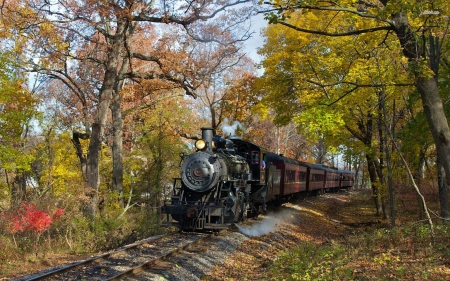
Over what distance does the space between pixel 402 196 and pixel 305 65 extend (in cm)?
1309

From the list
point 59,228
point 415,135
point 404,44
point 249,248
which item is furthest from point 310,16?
point 59,228

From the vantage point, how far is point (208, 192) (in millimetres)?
13227

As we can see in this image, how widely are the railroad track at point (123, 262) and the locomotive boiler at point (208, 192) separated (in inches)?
27.5

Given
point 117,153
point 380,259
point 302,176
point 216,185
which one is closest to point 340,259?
point 380,259

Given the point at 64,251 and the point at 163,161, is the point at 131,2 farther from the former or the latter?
the point at 163,161

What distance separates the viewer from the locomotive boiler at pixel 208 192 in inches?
489

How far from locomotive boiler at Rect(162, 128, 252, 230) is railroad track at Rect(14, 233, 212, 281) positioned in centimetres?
70

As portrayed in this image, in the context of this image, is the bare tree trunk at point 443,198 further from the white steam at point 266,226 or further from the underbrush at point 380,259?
the white steam at point 266,226

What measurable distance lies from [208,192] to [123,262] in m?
4.67

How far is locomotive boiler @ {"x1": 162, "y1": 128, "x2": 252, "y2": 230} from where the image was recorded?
489 inches

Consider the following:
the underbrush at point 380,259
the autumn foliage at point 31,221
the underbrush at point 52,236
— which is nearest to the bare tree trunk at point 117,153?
the underbrush at point 52,236

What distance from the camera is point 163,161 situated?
2248 centimetres

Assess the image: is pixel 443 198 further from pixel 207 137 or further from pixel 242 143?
pixel 242 143

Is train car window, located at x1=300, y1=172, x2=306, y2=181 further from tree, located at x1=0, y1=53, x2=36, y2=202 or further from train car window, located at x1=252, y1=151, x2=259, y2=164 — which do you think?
tree, located at x1=0, y1=53, x2=36, y2=202
